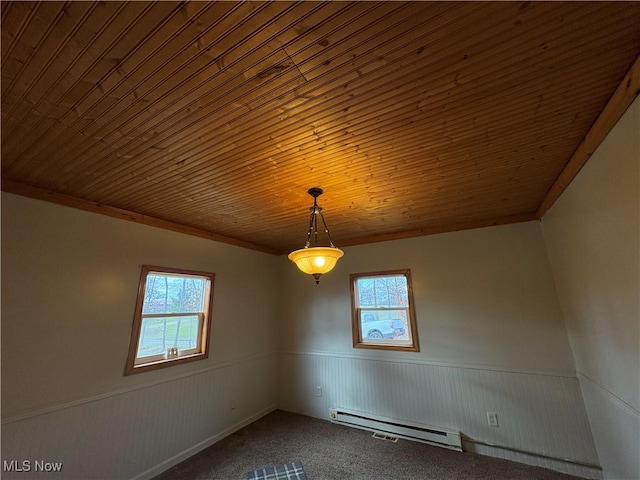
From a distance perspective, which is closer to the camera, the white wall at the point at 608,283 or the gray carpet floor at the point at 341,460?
the white wall at the point at 608,283

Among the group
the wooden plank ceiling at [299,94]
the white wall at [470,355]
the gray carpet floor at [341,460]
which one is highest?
the wooden plank ceiling at [299,94]

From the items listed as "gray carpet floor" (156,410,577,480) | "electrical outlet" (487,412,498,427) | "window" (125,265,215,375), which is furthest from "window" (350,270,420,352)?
"window" (125,265,215,375)

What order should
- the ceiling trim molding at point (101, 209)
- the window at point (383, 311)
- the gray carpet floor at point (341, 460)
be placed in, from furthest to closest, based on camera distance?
1. the window at point (383, 311)
2. the gray carpet floor at point (341, 460)
3. the ceiling trim molding at point (101, 209)

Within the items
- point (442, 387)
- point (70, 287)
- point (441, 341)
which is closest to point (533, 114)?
point (441, 341)

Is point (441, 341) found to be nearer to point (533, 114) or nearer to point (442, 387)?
point (442, 387)

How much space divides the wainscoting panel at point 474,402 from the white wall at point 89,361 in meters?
1.55

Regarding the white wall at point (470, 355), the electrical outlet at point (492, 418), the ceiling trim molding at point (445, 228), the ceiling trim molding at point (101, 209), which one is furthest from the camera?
the ceiling trim molding at point (445, 228)

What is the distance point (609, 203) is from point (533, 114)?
82 cm

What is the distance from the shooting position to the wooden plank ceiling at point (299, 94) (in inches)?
39.0

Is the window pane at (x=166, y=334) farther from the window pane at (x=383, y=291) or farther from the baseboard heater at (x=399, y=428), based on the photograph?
the window pane at (x=383, y=291)

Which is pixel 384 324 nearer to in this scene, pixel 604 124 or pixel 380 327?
pixel 380 327

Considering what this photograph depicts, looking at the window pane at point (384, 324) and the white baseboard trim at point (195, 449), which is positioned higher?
the window pane at point (384, 324)

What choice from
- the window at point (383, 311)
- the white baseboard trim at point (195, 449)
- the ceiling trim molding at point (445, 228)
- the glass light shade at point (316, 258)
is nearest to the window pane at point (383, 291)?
the window at point (383, 311)

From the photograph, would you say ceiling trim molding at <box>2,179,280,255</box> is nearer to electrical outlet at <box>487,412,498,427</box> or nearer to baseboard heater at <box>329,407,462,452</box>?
baseboard heater at <box>329,407,462,452</box>
